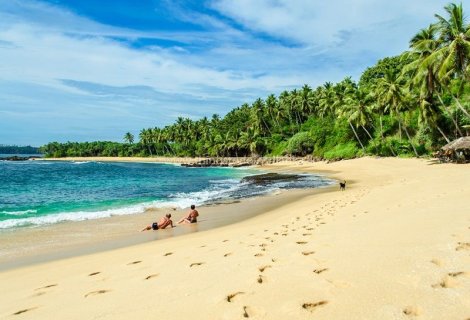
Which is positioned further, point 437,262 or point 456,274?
point 437,262

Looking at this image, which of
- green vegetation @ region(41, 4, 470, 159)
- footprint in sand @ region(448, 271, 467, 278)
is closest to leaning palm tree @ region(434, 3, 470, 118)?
green vegetation @ region(41, 4, 470, 159)

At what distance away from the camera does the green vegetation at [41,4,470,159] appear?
2826 cm

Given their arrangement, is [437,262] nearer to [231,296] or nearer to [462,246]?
[462,246]

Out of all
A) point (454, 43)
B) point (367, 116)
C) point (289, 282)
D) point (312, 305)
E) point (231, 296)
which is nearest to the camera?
point (312, 305)

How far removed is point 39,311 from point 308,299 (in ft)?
12.1

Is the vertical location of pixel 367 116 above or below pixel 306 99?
below

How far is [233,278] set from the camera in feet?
15.6

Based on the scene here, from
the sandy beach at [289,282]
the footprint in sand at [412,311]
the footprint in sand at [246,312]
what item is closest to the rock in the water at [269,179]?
the sandy beach at [289,282]

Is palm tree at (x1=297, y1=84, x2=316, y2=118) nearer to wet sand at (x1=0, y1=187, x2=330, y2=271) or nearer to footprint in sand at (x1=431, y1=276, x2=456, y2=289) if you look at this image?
wet sand at (x1=0, y1=187, x2=330, y2=271)

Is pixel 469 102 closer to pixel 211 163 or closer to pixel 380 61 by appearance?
pixel 380 61

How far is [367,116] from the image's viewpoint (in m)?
53.2

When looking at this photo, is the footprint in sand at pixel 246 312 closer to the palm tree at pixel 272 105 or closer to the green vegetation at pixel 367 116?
the green vegetation at pixel 367 116

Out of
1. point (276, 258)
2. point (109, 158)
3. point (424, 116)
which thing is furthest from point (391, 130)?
point (109, 158)

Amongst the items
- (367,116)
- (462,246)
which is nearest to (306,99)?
(367,116)
